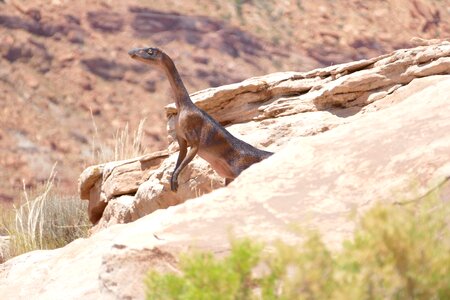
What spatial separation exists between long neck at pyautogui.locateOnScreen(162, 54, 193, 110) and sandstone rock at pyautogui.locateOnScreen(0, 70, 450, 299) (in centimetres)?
330

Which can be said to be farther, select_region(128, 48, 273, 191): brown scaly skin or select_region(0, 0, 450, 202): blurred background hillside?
select_region(0, 0, 450, 202): blurred background hillside

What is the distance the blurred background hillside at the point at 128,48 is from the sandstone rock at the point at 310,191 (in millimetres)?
12124

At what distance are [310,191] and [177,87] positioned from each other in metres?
3.91

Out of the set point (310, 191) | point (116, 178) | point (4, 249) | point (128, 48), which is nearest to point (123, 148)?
point (116, 178)

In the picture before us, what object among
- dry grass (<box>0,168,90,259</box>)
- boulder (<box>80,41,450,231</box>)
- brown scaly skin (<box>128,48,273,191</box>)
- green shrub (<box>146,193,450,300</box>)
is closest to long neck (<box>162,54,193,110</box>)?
brown scaly skin (<box>128,48,273,191</box>)

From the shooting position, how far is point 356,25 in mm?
21219

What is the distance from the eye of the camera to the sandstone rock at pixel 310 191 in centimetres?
277

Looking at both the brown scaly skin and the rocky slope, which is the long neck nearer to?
the brown scaly skin

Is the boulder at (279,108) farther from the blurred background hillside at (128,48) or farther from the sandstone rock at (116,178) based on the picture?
the blurred background hillside at (128,48)

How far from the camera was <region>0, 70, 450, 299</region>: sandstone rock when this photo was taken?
277 centimetres

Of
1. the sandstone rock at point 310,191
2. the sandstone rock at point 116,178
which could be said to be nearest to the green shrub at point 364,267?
the sandstone rock at point 310,191

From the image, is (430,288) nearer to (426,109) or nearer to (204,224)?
(204,224)

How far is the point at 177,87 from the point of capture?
677cm

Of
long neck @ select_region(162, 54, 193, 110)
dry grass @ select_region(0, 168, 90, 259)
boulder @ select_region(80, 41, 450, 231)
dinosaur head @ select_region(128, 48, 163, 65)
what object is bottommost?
dry grass @ select_region(0, 168, 90, 259)
